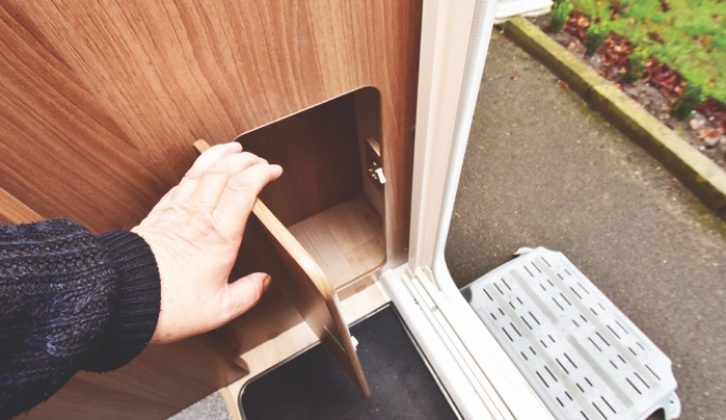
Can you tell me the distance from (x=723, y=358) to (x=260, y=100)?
1.63m

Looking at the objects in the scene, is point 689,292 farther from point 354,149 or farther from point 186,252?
point 186,252

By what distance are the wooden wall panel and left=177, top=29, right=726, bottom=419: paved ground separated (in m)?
0.95

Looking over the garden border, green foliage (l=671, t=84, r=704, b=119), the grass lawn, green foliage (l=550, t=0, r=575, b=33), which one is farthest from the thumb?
green foliage (l=550, t=0, r=575, b=33)

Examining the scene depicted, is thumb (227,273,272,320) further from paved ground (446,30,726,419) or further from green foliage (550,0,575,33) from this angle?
green foliage (550,0,575,33)

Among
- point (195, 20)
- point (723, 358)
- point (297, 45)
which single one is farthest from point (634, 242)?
point (195, 20)

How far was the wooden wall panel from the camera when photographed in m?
0.45

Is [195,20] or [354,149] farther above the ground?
[195,20]

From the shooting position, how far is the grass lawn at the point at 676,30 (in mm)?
1947

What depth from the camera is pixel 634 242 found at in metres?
1.53

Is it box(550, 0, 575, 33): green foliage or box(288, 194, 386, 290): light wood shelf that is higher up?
box(550, 0, 575, 33): green foliage

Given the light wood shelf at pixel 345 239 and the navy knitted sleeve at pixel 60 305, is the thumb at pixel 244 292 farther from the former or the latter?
the light wood shelf at pixel 345 239

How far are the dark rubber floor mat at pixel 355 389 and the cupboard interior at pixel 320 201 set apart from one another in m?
0.14

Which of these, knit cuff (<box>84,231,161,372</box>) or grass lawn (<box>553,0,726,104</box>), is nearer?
knit cuff (<box>84,231,161,372</box>)

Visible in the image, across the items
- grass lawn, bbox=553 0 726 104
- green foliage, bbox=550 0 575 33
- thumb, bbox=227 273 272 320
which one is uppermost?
thumb, bbox=227 273 272 320
